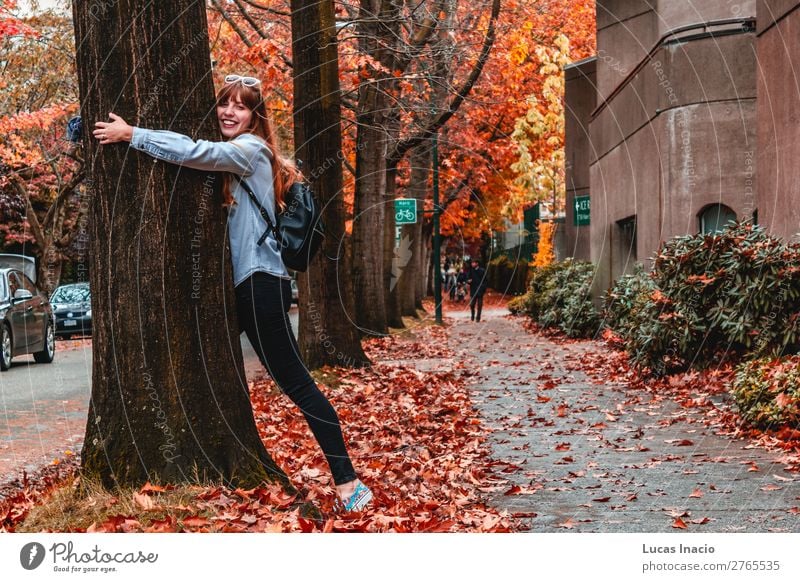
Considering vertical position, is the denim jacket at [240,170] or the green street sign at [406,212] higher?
the green street sign at [406,212]

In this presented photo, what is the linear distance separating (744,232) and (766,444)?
4064 mm

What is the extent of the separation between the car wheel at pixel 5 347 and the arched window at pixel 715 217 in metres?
11.2

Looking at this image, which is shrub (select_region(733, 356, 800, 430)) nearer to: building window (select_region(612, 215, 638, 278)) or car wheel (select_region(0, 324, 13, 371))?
building window (select_region(612, 215, 638, 278))

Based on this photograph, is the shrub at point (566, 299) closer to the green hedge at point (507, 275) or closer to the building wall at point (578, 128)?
the building wall at point (578, 128)

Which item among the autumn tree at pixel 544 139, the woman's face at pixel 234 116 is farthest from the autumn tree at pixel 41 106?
the woman's face at pixel 234 116

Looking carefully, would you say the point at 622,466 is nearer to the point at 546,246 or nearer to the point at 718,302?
the point at 718,302

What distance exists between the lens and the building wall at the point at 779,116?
10.9 metres

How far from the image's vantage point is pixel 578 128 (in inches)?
1119

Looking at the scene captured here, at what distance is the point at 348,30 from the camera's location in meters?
18.2

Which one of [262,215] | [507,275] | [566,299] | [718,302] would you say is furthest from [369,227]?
[507,275]

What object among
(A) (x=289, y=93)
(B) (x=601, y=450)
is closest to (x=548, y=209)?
(A) (x=289, y=93)

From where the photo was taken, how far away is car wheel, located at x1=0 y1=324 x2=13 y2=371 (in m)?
17.1

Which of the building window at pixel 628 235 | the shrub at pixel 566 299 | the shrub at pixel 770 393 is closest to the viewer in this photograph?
the shrub at pixel 770 393

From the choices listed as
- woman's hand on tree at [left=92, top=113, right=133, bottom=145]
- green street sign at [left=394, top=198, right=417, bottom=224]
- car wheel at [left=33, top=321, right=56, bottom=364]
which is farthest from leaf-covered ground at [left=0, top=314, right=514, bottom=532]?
green street sign at [left=394, top=198, right=417, bottom=224]
